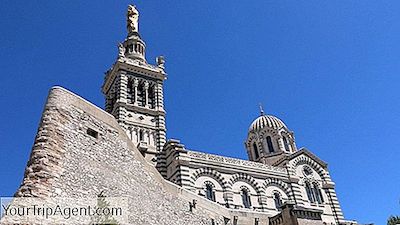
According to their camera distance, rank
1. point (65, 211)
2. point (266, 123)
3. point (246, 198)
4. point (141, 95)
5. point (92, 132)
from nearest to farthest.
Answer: point (65, 211) < point (92, 132) < point (246, 198) < point (141, 95) < point (266, 123)

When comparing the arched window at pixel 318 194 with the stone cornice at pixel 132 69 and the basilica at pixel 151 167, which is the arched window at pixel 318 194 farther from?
the stone cornice at pixel 132 69

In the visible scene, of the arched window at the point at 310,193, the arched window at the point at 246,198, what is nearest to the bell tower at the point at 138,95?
the arched window at the point at 246,198

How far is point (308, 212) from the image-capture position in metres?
16.9

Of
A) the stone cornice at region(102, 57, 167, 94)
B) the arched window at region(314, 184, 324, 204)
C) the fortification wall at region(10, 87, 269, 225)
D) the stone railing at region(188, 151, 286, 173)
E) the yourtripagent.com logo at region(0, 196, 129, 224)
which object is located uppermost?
the stone cornice at region(102, 57, 167, 94)

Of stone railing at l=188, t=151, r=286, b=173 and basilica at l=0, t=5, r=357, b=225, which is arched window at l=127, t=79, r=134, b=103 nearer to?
basilica at l=0, t=5, r=357, b=225

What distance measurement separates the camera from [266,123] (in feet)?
130

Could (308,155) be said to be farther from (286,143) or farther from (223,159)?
(223,159)

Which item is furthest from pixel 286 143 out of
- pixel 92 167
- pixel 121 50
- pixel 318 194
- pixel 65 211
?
pixel 65 211

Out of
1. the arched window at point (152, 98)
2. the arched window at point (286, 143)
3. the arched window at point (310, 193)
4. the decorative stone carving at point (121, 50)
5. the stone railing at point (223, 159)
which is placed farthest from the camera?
the arched window at point (286, 143)

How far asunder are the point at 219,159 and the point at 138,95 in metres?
11.0

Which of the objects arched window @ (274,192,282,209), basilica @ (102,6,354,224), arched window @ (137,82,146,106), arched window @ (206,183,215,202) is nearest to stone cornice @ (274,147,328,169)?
basilica @ (102,6,354,224)

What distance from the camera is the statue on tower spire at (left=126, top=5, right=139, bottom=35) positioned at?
4308cm

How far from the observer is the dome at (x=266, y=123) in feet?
129

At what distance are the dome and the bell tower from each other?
1076 cm
